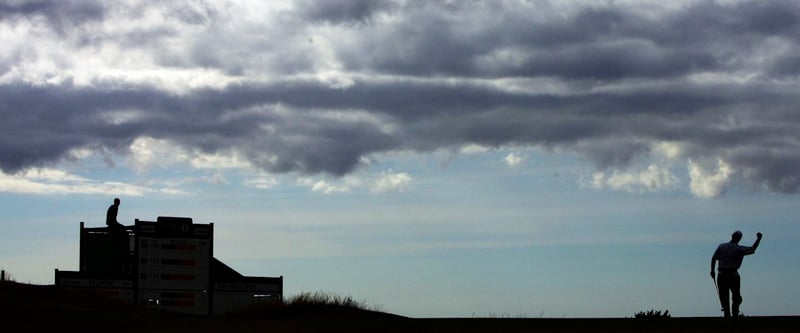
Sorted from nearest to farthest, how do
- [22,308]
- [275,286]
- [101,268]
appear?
[22,308]
[101,268]
[275,286]

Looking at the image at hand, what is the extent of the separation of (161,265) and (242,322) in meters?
21.2

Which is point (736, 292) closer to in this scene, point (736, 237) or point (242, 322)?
point (736, 237)

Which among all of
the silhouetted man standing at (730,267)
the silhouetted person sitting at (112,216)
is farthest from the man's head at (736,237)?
the silhouetted person sitting at (112,216)

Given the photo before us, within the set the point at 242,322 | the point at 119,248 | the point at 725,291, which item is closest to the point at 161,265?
the point at 119,248

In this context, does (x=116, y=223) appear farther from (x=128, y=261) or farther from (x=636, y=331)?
(x=636, y=331)

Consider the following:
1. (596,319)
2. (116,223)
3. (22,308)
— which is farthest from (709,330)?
(116,223)

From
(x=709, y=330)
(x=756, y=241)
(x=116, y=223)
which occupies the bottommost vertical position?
(x=709, y=330)

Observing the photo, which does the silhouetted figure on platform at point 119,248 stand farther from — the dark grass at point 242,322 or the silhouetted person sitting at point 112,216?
the dark grass at point 242,322

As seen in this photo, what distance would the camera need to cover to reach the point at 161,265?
41344mm

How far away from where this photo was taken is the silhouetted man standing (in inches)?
920

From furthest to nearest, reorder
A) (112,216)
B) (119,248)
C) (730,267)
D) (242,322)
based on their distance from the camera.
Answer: (119,248) < (112,216) < (730,267) < (242,322)

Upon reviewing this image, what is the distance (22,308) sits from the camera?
2123 centimetres

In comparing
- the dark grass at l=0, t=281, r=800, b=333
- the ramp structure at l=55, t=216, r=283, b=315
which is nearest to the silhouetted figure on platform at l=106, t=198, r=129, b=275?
the ramp structure at l=55, t=216, r=283, b=315

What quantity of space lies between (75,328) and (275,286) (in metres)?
25.9
